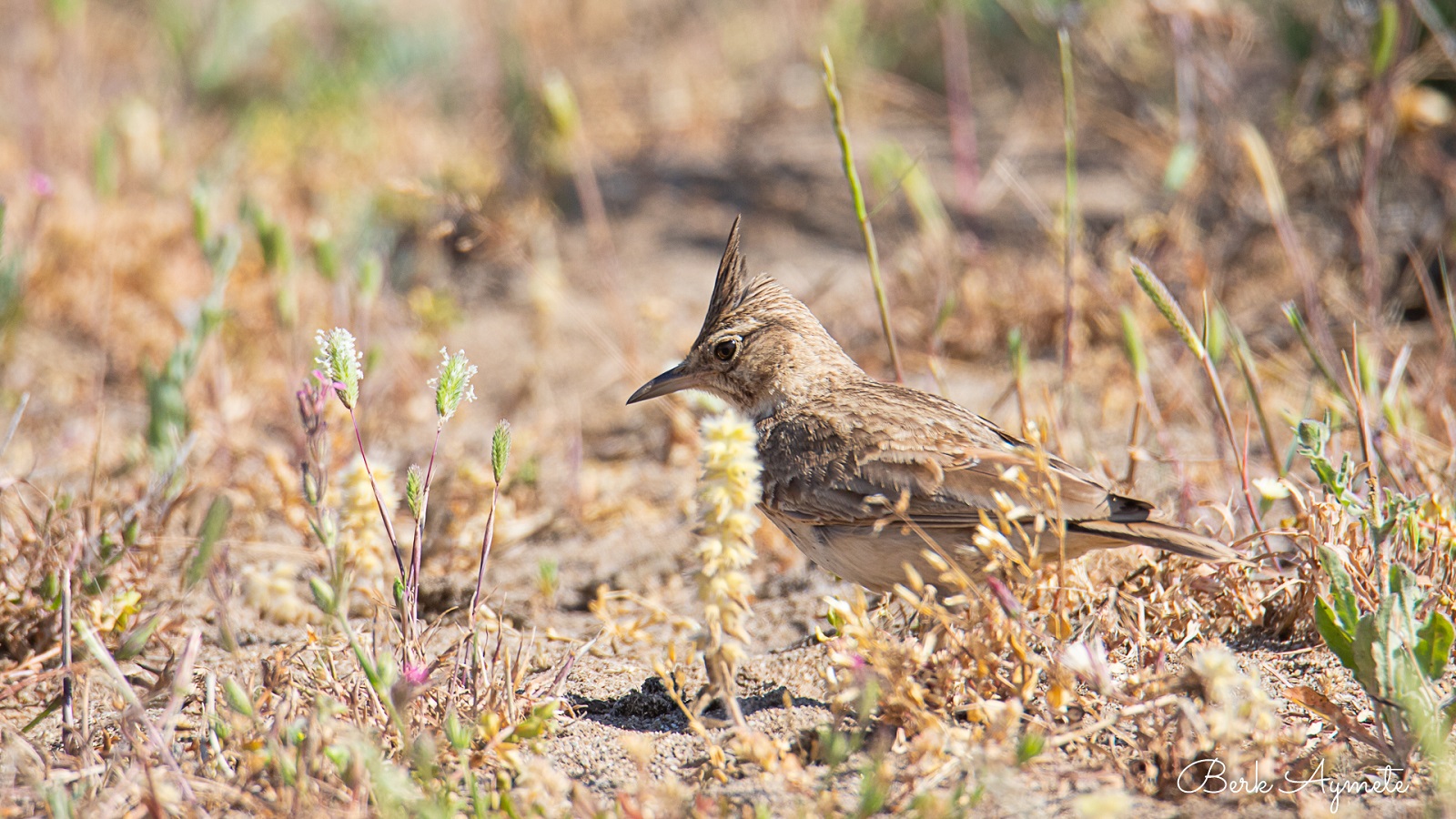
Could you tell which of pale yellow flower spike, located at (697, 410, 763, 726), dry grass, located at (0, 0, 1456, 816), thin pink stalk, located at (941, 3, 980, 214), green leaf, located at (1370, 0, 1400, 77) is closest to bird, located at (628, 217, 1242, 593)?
dry grass, located at (0, 0, 1456, 816)

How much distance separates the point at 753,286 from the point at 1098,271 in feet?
6.52

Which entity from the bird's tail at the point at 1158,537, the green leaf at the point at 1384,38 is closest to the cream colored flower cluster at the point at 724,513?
the bird's tail at the point at 1158,537

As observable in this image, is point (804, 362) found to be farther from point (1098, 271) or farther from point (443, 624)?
point (1098, 271)

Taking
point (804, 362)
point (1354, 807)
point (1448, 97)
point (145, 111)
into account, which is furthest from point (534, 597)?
point (1448, 97)

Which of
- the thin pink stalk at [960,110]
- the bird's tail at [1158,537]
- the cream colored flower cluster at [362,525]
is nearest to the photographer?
the bird's tail at [1158,537]

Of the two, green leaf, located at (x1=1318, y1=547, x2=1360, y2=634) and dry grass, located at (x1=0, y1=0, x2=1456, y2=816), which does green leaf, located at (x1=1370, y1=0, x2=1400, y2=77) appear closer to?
dry grass, located at (x1=0, y1=0, x2=1456, y2=816)

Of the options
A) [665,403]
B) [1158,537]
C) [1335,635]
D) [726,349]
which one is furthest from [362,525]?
[1335,635]

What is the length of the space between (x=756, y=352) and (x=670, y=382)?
277mm

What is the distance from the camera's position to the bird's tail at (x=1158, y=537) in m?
2.61

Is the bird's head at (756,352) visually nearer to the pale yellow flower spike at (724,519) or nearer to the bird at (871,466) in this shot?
the bird at (871,466)

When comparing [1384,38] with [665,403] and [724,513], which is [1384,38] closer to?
[665,403]

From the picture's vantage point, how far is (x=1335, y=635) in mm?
2469

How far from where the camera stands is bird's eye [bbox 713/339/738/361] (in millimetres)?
3621

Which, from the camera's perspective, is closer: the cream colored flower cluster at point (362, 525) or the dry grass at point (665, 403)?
the dry grass at point (665, 403)
